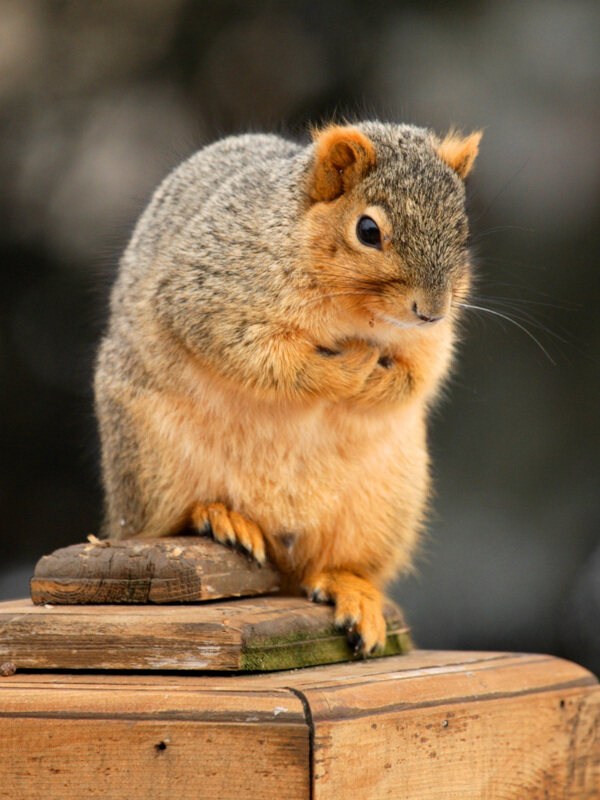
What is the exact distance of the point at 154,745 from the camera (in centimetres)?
142

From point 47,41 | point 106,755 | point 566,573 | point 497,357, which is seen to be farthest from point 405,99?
Answer: point 106,755

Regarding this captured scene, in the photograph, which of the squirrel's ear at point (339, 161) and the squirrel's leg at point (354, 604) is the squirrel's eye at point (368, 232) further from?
the squirrel's leg at point (354, 604)

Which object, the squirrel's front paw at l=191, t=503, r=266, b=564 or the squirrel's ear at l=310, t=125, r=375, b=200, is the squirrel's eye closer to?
the squirrel's ear at l=310, t=125, r=375, b=200

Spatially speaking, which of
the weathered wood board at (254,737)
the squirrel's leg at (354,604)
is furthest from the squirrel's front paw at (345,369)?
the weathered wood board at (254,737)

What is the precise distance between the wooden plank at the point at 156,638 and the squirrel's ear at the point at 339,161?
0.62m

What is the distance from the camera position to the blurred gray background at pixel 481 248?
9.73ft

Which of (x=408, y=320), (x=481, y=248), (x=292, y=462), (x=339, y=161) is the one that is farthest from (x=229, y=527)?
(x=481, y=248)

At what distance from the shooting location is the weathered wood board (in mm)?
1393

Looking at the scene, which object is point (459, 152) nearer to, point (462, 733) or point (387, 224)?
point (387, 224)

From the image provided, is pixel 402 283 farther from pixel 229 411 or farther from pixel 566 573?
pixel 566 573

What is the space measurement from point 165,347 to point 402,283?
17.0 inches

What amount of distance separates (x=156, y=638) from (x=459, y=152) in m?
0.87

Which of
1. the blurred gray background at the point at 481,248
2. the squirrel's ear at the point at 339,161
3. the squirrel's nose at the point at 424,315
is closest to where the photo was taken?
the squirrel's nose at the point at 424,315

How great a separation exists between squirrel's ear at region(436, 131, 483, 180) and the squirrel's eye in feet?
0.70
